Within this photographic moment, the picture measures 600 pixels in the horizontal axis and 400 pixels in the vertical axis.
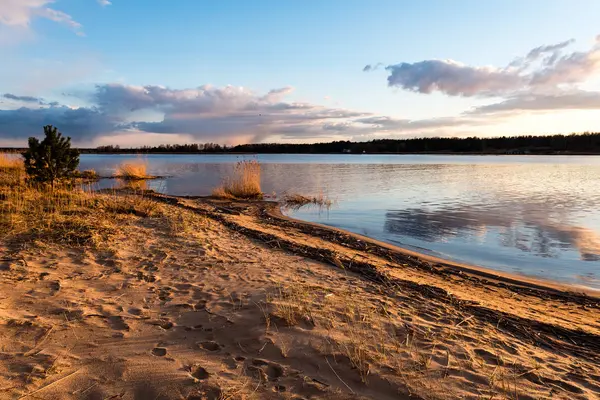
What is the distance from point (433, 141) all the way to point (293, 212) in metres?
112

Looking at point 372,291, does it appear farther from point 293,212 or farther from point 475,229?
point 293,212

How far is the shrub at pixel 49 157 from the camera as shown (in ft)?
40.8

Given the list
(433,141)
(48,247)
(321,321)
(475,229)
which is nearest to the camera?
(321,321)

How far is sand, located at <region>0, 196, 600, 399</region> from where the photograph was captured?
112 inches

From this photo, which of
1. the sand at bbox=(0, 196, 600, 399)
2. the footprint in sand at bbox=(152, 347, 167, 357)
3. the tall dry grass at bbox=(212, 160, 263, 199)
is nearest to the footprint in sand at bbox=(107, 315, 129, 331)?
the sand at bbox=(0, 196, 600, 399)

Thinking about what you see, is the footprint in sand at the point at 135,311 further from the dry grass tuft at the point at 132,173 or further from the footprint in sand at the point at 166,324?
the dry grass tuft at the point at 132,173

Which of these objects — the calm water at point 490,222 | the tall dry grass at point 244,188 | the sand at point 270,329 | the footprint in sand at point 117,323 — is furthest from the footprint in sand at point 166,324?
the tall dry grass at point 244,188

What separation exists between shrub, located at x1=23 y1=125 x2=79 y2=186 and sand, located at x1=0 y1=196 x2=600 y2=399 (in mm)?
7744

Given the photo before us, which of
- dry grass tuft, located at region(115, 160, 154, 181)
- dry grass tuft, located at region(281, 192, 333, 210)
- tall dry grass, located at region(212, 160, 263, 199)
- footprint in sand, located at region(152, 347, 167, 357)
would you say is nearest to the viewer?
footprint in sand, located at region(152, 347, 167, 357)

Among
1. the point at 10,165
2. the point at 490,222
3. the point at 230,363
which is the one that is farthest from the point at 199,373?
the point at 10,165

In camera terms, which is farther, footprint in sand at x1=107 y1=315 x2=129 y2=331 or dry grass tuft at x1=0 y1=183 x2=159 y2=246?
dry grass tuft at x1=0 y1=183 x2=159 y2=246

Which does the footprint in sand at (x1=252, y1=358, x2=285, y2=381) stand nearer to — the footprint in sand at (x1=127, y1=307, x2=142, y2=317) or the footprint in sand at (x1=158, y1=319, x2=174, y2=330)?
the footprint in sand at (x1=158, y1=319, x2=174, y2=330)

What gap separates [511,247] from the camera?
8922 millimetres

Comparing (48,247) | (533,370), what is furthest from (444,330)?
(48,247)
